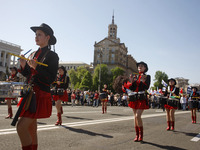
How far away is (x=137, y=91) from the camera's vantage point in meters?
6.47

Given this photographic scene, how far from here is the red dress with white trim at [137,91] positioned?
6324 mm

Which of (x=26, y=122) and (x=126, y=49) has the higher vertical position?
(x=126, y=49)

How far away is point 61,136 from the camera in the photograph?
19.6ft

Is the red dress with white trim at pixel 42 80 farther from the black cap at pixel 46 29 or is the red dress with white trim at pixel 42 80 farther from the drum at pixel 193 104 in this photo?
the drum at pixel 193 104

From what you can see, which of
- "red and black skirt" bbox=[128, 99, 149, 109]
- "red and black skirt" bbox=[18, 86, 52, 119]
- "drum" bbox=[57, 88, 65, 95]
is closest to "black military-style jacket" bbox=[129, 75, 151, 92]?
"red and black skirt" bbox=[128, 99, 149, 109]

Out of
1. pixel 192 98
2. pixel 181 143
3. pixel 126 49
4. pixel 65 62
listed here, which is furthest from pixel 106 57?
pixel 181 143

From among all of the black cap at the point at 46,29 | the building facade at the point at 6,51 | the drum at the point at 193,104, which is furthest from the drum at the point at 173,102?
the building facade at the point at 6,51

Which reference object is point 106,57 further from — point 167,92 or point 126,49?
point 167,92

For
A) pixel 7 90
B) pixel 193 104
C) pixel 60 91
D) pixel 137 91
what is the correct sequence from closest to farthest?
pixel 137 91
pixel 60 91
pixel 7 90
pixel 193 104

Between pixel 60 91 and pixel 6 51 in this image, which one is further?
pixel 6 51

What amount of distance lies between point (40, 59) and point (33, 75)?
364mm

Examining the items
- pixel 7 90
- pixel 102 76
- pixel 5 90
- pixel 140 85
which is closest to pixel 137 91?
pixel 140 85

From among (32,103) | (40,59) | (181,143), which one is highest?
(40,59)

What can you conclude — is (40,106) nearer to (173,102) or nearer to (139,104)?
(139,104)
